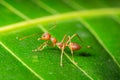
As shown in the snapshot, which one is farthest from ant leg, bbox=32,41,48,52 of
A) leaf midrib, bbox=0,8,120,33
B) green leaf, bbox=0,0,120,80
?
leaf midrib, bbox=0,8,120,33

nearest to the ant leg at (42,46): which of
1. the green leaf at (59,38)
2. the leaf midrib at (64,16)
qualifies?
the green leaf at (59,38)

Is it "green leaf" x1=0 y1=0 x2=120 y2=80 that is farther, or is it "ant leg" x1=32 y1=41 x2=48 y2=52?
"ant leg" x1=32 y1=41 x2=48 y2=52

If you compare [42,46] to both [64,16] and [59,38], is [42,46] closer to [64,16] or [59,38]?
[59,38]

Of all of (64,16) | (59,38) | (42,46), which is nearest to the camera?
(42,46)

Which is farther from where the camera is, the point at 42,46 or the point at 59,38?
the point at 59,38

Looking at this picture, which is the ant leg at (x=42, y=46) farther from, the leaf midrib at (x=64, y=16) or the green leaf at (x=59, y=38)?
the leaf midrib at (x=64, y=16)

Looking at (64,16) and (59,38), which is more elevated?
(64,16)

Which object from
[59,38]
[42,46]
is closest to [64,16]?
[59,38]

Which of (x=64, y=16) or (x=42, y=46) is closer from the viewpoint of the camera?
(x=42, y=46)

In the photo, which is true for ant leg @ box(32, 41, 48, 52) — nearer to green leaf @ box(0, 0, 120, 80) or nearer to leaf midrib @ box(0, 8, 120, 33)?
→ green leaf @ box(0, 0, 120, 80)

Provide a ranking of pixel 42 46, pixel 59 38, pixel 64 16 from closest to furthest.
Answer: pixel 42 46, pixel 59 38, pixel 64 16
